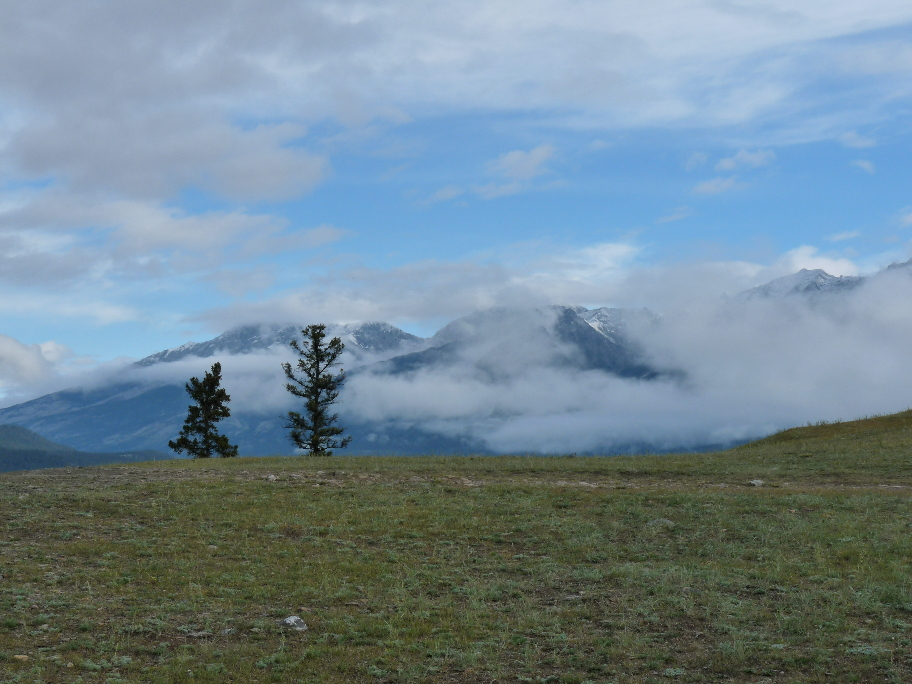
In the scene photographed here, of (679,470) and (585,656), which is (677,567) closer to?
(585,656)

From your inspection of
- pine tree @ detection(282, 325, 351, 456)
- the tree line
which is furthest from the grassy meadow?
pine tree @ detection(282, 325, 351, 456)

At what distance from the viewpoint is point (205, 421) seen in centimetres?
8212

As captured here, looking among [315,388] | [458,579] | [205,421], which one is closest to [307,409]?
[315,388]

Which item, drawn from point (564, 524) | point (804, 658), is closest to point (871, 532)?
point (564, 524)

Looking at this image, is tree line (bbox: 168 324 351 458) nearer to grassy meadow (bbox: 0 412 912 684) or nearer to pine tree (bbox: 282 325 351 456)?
pine tree (bbox: 282 325 351 456)

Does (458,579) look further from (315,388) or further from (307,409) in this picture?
(315,388)

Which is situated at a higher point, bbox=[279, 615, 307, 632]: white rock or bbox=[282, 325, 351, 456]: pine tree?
bbox=[282, 325, 351, 456]: pine tree

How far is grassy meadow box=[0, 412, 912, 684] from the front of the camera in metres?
14.3

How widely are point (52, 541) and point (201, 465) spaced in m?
21.9

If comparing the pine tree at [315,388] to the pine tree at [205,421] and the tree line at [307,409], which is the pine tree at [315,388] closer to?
the tree line at [307,409]

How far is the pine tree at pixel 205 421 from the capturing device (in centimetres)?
8050

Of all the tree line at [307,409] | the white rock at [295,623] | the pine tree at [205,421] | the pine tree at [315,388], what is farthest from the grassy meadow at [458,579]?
the pine tree at [205,421]

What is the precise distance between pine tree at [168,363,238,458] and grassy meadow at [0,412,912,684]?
45.1 metres

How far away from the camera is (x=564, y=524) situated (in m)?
26.4
